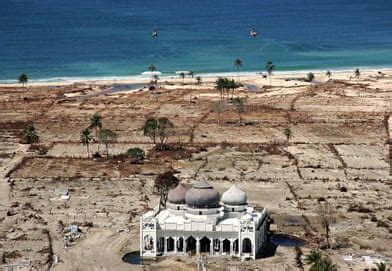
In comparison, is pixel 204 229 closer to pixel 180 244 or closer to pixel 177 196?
pixel 180 244

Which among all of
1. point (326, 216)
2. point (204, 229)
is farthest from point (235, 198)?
point (326, 216)

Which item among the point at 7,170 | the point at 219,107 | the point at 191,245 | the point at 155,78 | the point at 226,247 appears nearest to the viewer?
the point at 226,247

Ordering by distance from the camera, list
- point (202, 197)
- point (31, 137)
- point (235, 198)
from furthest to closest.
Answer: point (31, 137) < point (235, 198) < point (202, 197)

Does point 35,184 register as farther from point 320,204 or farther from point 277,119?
point 277,119

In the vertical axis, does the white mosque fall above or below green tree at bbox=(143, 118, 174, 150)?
below

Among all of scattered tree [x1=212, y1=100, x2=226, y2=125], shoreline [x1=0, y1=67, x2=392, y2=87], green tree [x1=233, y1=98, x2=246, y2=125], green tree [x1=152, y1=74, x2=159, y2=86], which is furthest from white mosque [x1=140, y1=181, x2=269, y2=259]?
shoreline [x1=0, y1=67, x2=392, y2=87]

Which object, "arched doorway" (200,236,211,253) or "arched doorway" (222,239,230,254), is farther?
"arched doorway" (200,236,211,253)

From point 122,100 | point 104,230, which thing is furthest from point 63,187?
point 122,100

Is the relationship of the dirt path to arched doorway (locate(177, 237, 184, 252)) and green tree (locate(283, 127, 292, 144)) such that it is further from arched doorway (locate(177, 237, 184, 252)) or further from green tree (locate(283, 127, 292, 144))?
green tree (locate(283, 127, 292, 144))
